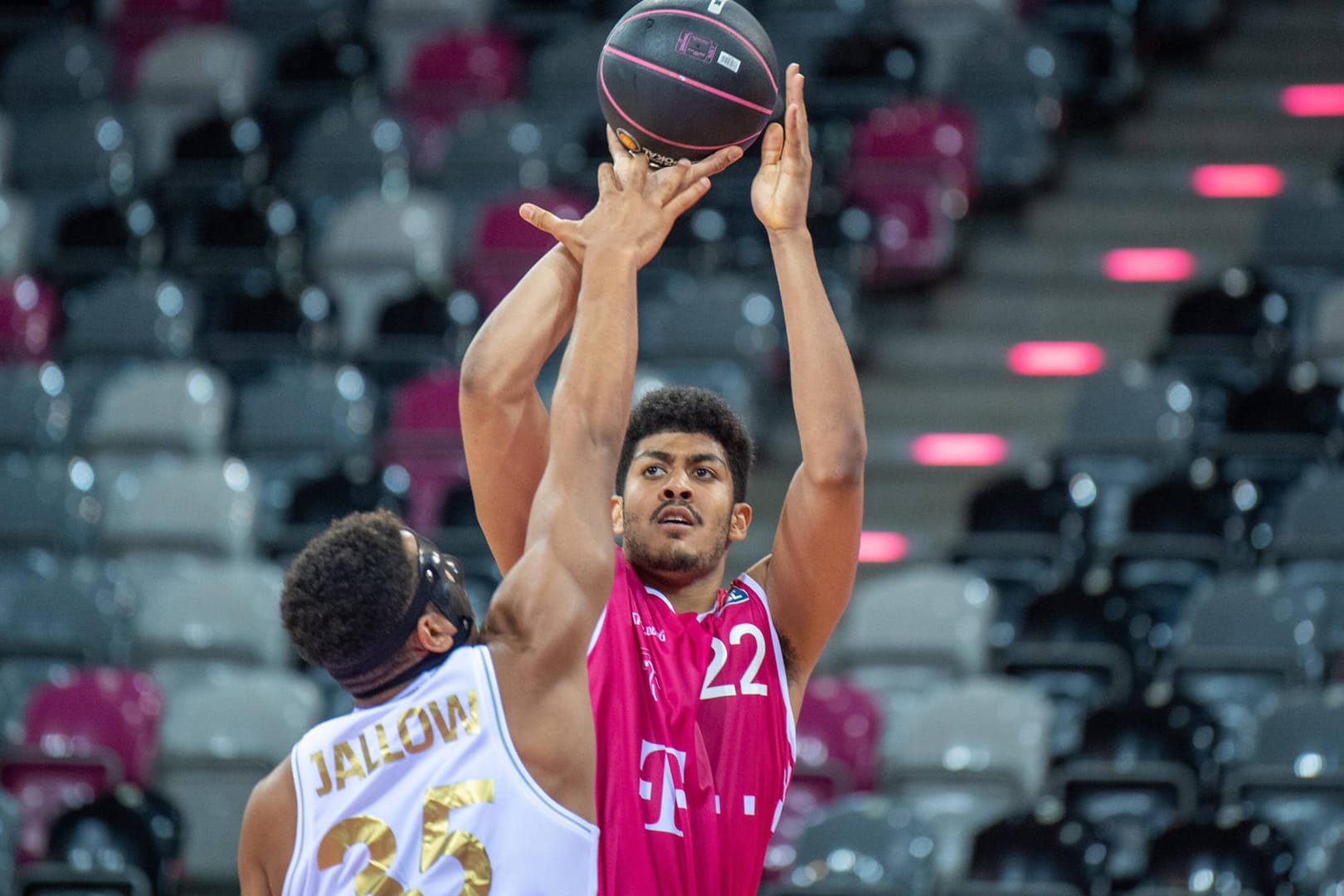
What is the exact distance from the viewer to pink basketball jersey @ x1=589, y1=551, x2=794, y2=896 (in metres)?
2.99

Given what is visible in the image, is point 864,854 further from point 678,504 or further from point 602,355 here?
point 602,355

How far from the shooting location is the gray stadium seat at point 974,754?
20.4 ft

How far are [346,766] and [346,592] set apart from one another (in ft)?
0.84

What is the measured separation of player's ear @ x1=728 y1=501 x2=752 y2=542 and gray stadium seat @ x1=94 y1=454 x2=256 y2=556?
16.7 feet

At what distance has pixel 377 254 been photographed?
32.2 feet

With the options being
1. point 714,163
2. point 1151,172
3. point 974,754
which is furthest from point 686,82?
point 1151,172

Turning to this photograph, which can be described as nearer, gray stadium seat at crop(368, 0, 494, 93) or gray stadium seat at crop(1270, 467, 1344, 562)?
gray stadium seat at crop(1270, 467, 1344, 562)

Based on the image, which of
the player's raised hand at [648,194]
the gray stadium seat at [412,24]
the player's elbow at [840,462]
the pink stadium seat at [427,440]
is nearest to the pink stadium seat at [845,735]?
the pink stadium seat at [427,440]

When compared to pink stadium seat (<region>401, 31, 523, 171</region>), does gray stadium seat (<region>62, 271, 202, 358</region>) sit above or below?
below

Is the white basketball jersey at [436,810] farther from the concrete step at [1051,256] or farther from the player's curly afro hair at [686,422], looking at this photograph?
the concrete step at [1051,256]

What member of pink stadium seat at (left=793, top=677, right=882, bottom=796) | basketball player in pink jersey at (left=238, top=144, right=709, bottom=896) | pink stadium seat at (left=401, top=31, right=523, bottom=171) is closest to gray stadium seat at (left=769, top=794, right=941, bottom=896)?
pink stadium seat at (left=793, top=677, right=882, bottom=796)

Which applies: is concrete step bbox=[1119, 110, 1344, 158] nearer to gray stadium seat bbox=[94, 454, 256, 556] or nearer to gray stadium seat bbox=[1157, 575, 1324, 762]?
gray stadium seat bbox=[1157, 575, 1324, 762]

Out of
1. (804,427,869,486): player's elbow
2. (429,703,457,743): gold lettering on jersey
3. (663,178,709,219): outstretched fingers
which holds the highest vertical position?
(663,178,709,219): outstretched fingers

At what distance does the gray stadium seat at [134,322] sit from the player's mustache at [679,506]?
6687 mm
